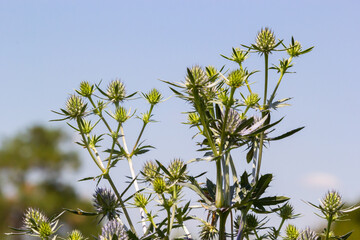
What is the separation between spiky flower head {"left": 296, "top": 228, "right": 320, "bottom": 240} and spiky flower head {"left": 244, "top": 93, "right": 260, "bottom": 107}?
0.60 metres

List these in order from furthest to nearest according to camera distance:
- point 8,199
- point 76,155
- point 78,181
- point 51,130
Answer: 1. point 51,130
2. point 76,155
3. point 8,199
4. point 78,181

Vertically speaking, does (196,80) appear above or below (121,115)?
below

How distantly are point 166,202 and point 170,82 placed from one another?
426 millimetres

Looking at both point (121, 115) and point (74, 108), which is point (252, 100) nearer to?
point (121, 115)

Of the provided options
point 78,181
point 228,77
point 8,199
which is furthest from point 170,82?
point 8,199

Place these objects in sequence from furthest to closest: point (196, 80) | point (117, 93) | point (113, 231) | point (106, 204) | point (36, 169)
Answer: point (36, 169)
point (117, 93)
point (106, 204)
point (113, 231)
point (196, 80)

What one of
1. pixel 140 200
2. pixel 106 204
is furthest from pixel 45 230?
pixel 140 200

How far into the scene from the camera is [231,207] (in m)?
1.76

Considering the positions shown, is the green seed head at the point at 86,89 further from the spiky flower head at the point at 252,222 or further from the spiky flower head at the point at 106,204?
the spiky flower head at the point at 252,222

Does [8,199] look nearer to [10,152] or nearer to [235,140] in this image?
[10,152]

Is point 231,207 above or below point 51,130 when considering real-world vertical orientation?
below

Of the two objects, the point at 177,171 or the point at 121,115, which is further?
the point at 121,115

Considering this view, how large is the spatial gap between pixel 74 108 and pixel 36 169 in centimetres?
2184

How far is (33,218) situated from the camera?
2.08m
